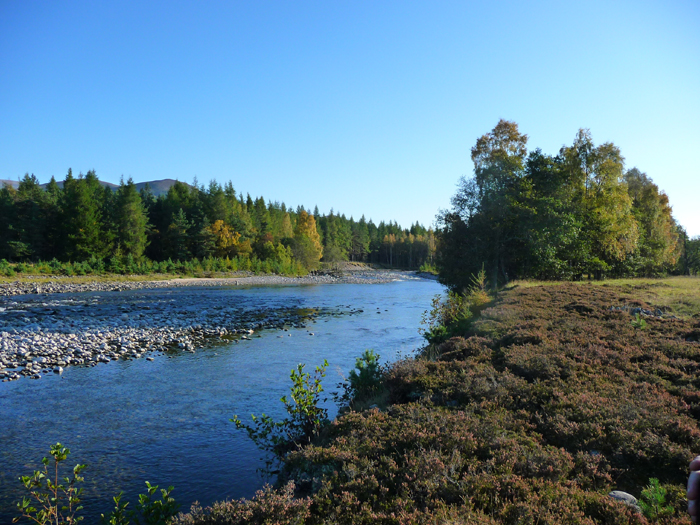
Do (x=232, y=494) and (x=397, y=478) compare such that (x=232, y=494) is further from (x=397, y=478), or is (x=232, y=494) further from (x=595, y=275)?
(x=595, y=275)

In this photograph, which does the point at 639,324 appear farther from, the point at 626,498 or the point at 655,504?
the point at 655,504

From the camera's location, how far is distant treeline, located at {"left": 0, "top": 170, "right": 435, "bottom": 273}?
56969mm

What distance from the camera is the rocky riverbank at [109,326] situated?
13.2 m

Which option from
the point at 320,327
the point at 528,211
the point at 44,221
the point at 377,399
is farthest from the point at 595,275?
the point at 44,221

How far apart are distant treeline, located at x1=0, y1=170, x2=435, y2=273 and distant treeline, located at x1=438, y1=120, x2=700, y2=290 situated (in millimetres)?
11601

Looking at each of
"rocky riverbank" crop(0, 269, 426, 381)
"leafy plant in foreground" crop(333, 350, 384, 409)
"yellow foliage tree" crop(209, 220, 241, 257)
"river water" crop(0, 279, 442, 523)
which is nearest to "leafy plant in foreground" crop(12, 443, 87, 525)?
"river water" crop(0, 279, 442, 523)

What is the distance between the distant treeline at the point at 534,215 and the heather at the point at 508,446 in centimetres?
2021

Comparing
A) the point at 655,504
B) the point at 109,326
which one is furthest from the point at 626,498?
the point at 109,326

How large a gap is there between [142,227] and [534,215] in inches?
2274

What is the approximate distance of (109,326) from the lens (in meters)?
18.8

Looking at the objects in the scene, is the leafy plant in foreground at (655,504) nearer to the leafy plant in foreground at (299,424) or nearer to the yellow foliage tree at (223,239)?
the leafy plant in foreground at (299,424)

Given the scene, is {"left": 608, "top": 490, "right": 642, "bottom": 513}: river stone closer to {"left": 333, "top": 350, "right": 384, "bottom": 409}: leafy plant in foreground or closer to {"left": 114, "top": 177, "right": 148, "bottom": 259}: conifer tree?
{"left": 333, "top": 350, "right": 384, "bottom": 409}: leafy plant in foreground

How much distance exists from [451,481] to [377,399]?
12.5 ft

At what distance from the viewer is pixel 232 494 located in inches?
233
